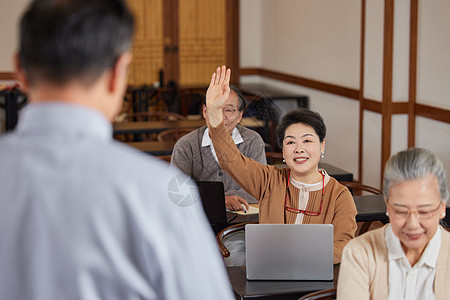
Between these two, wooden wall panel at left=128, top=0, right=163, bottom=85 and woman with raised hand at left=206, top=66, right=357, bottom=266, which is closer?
woman with raised hand at left=206, top=66, right=357, bottom=266

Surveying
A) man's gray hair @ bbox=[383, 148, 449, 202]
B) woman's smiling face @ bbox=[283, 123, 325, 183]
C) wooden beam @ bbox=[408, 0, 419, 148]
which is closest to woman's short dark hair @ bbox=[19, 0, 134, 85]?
man's gray hair @ bbox=[383, 148, 449, 202]

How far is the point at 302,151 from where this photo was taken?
2.79 m

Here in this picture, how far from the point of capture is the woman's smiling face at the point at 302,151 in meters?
2.78

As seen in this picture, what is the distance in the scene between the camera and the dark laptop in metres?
3.08

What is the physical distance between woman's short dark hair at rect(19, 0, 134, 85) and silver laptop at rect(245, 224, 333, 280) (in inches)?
55.4

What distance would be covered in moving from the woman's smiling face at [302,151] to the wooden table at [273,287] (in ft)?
1.67

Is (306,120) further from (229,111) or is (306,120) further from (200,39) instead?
(200,39)

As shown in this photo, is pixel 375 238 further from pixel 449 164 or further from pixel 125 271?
pixel 449 164

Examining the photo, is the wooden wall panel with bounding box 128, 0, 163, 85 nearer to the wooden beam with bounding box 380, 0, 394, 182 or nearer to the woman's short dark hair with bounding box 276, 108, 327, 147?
the wooden beam with bounding box 380, 0, 394, 182

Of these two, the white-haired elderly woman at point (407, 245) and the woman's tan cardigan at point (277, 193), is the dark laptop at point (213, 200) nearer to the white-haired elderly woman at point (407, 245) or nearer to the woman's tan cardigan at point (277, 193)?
the woman's tan cardigan at point (277, 193)

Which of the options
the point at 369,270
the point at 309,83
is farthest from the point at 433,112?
the point at 369,270

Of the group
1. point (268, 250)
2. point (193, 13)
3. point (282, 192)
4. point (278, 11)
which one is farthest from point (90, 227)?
point (193, 13)

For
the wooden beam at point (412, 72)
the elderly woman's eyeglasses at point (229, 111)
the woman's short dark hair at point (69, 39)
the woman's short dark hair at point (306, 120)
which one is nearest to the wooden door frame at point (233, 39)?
the wooden beam at point (412, 72)

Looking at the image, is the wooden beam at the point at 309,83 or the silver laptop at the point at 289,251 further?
the wooden beam at the point at 309,83
